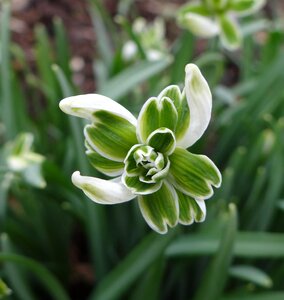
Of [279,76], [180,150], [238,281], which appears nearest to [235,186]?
[238,281]

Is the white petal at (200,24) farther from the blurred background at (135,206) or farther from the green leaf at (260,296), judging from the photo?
the green leaf at (260,296)

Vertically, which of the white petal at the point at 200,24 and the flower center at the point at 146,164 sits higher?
the white petal at the point at 200,24

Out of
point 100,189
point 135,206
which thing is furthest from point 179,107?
point 135,206

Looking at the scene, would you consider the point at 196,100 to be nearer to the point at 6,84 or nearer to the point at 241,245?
the point at 241,245

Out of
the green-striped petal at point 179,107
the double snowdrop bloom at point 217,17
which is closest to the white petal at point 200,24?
the double snowdrop bloom at point 217,17

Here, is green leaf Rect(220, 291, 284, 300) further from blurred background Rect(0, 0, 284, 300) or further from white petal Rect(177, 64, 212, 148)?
white petal Rect(177, 64, 212, 148)

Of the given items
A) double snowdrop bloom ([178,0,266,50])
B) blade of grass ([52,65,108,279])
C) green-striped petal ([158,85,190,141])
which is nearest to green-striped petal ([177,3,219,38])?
double snowdrop bloom ([178,0,266,50])

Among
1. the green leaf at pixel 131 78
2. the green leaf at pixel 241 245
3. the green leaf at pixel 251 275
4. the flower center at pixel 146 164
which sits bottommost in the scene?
the green leaf at pixel 251 275
